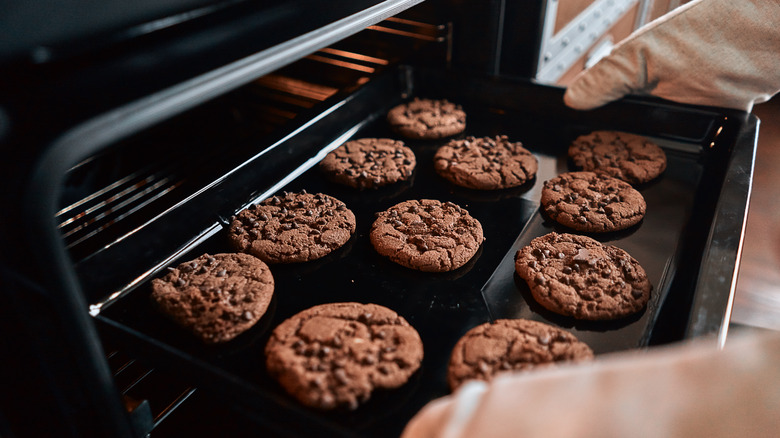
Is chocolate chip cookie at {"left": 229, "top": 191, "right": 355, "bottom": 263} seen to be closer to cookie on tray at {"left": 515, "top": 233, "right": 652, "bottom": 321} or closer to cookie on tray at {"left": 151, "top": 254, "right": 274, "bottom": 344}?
cookie on tray at {"left": 151, "top": 254, "right": 274, "bottom": 344}

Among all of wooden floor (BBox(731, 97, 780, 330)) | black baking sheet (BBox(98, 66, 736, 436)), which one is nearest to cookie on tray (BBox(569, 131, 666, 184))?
black baking sheet (BBox(98, 66, 736, 436))

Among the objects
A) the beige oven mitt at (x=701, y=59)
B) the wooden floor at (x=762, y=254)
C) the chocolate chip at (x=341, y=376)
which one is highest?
the beige oven mitt at (x=701, y=59)

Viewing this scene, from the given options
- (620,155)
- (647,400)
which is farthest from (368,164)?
(647,400)

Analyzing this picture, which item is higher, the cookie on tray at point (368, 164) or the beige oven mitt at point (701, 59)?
the beige oven mitt at point (701, 59)

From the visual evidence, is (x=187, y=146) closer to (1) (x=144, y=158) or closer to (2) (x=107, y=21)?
(1) (x=144, y=158)

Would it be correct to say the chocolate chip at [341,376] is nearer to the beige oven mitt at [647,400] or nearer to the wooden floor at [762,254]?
the beige oven mitt at [647,400]

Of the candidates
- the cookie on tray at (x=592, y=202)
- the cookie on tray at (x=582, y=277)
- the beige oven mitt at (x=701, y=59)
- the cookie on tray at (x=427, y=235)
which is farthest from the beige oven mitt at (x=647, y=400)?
the beige oven mitt at (x=701, y=59)

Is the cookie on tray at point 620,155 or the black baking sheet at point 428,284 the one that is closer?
the black baking sheet at point 428,284
